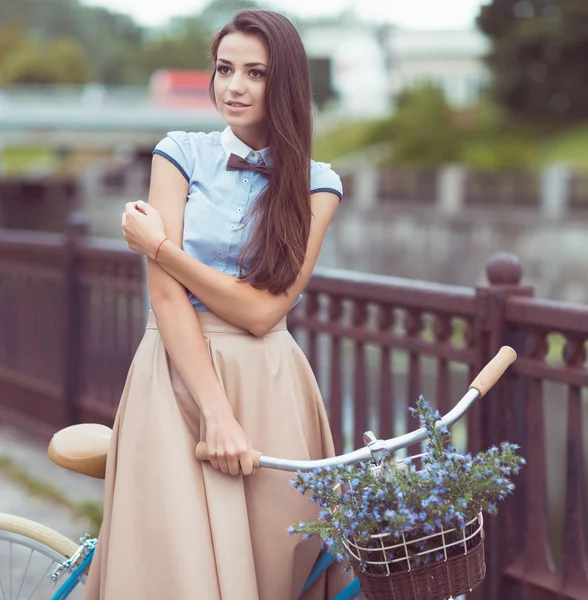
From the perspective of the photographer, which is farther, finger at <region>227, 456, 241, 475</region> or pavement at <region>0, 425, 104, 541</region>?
pavement at <region>0, 425, 104, 541</region>

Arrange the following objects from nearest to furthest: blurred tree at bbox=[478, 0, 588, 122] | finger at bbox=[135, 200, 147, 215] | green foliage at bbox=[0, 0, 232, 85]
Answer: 1. finger at bbox=[135, 200, 147, 215]
2. blurred tree at bbox=[478, 0, 588, 122]
3. green foliage at bbox=[0, 0, 232, 85]

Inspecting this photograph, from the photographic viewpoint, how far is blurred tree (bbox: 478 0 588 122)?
3434 centimetres

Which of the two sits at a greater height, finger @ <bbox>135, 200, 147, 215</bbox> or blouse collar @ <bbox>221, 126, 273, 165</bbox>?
blouse collar @ <bbox>221, 126, 273, 165</bbox>

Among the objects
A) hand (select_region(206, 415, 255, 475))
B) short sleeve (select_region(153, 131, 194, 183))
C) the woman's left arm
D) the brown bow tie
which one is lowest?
hand (select_region(206, 415, 255, 475))

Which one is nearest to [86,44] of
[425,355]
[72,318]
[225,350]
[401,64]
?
[401,64]

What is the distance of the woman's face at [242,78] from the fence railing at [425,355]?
1252 millimetres

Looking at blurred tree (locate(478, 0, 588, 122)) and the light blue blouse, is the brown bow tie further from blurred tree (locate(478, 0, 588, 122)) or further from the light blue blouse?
blurred tree (locate(478, 0, 588, 122))

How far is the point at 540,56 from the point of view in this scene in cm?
3616

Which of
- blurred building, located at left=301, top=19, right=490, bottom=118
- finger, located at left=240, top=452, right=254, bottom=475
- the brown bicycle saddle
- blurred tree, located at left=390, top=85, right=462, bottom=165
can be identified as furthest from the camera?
blurred building, located at left=301, top=19, right=490, bottom=118

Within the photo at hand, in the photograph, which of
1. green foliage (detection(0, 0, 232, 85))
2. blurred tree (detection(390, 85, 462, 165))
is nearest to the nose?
blurred tree (detection(390, 85, 462, 165))

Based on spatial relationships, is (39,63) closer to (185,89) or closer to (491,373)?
(185,89)

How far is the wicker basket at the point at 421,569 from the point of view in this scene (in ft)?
6.05

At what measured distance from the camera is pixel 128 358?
242 inches

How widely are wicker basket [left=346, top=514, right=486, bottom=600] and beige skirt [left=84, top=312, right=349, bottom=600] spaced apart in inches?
18.3
